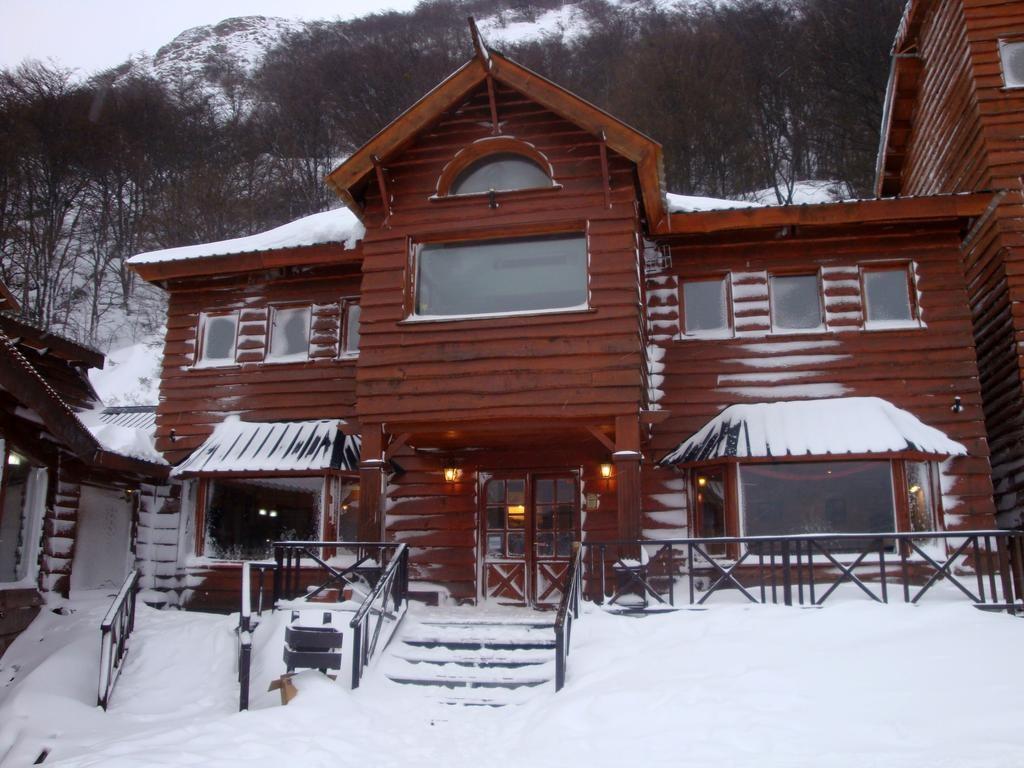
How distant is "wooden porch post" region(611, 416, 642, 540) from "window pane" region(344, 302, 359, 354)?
16.5 feet

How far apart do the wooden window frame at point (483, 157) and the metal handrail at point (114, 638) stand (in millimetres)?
6281

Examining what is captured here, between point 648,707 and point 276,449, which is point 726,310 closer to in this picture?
point 276,449

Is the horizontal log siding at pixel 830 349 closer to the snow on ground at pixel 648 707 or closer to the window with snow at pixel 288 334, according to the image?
the snow on ground at pixel 648 707

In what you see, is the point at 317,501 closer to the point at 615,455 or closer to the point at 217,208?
the point at 615,455

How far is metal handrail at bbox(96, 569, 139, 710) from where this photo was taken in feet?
29.1

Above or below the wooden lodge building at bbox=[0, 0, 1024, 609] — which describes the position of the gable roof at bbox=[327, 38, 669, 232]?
above

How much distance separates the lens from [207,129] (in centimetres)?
4500

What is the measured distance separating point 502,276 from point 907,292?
594 cm

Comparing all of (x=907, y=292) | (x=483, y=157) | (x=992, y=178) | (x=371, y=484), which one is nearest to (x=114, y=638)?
(x=371, y=484)

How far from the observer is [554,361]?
1116 cm

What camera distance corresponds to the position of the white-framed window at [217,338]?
47.6 feet

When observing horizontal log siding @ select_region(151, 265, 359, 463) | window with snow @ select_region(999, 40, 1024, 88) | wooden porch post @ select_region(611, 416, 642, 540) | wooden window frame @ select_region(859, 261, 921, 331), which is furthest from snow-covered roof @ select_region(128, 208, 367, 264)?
window with snow @ select_region(999, 40, 1024, 88)

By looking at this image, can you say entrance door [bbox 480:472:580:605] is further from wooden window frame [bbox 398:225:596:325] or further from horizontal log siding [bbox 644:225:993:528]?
wooden window frame [bbox 398:225:596:325]

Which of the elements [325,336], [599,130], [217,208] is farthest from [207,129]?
[599,130]
